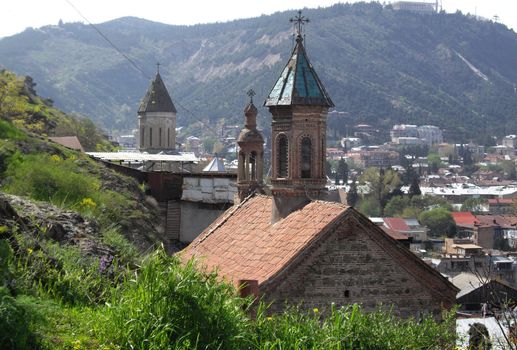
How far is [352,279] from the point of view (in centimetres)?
1491

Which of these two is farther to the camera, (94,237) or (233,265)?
(233,265)

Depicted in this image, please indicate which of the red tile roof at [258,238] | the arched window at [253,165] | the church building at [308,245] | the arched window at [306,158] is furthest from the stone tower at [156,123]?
the arched window at [306,158]

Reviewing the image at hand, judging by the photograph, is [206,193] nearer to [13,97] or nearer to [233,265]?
[13,97]

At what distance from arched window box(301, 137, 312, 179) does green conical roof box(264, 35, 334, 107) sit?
781 millimetres

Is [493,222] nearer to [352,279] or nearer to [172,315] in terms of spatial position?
[352,279]

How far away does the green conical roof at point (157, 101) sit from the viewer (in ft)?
216

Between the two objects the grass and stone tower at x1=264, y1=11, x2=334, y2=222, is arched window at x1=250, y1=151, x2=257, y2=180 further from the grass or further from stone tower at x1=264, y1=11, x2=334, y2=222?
the grass

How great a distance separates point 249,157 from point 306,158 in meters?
5.16

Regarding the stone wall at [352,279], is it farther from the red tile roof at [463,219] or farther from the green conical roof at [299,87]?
the red tile roof at [463,219]

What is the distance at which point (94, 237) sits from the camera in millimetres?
11352

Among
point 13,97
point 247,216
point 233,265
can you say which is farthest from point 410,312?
point 13,97

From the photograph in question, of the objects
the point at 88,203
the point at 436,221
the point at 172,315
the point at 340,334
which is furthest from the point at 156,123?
the point at 172,315

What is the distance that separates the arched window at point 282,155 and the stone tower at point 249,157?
13.6 feet

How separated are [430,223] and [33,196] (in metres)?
92.1
